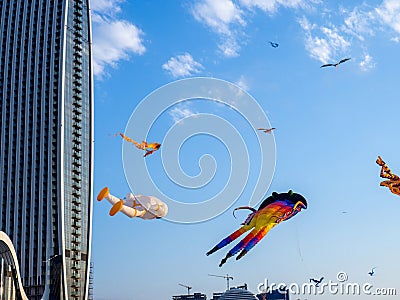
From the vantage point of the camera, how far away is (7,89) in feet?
431

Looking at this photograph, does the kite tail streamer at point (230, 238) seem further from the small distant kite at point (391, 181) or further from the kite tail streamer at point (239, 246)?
the small distant kite at point (391, 181)

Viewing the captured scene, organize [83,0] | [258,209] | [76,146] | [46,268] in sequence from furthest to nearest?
[83,0] < [76,146] < [46,268] < [258,209]

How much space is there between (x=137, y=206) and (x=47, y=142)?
69.0 metres

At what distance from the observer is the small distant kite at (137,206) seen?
54953 mm

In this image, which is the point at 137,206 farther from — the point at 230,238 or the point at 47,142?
the point at 47,142

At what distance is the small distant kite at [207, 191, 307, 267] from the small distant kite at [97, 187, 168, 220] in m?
9.42

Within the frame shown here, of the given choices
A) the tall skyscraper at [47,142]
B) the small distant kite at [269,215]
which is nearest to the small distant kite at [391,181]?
the small distant kite at [269,215]

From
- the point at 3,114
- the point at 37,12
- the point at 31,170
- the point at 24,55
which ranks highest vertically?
the point at 37,12

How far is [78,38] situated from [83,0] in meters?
10.2

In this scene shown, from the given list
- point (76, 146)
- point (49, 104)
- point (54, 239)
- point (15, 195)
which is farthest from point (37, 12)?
point (54, 239)

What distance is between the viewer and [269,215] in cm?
6488

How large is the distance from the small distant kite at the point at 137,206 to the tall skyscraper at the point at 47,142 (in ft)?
204

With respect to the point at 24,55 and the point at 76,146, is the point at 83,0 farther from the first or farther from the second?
the point at 76,146

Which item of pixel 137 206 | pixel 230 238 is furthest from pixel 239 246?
pixel 137 206
